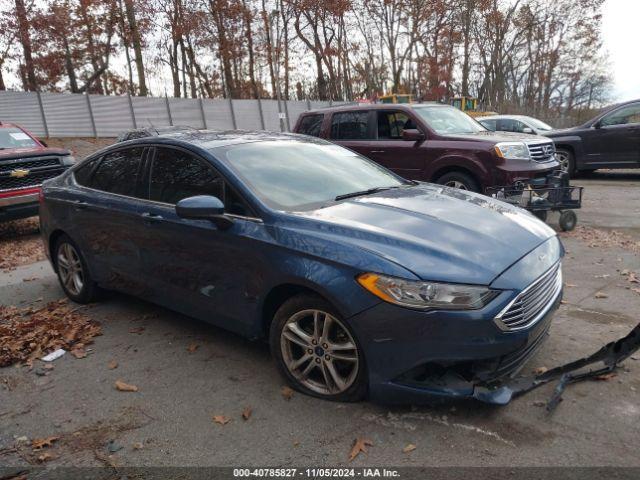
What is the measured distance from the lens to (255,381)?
11.5ft

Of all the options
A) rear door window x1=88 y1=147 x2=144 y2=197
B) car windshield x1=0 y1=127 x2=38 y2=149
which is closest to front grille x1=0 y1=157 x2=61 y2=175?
car windshield x1=0 y1=127 x2=38 y2=149

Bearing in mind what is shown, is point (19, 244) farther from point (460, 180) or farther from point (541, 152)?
point (541, 152)

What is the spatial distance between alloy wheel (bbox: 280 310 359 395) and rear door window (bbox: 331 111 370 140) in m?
6.45

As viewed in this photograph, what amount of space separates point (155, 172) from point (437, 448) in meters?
3.01

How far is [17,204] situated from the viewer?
8.73 m

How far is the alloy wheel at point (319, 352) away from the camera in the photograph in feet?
9.92

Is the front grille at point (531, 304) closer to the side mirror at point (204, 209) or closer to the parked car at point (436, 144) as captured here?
the side mirror at point (204, 209)

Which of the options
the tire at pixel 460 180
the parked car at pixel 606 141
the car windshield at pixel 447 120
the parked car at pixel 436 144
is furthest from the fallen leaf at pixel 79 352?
the parked car at pixel 606 141

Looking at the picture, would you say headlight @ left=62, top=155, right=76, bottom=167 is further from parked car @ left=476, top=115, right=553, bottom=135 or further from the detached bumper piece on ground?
parked car @ left=476, top=115, right=553, bottom=135

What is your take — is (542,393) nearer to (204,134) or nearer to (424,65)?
(204,134)

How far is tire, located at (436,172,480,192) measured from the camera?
7836mm

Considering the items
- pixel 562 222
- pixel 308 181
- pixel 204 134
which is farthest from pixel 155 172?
pixel 562 222

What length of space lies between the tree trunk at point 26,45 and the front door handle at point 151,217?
2693 cm

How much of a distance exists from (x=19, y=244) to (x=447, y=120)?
764cm
